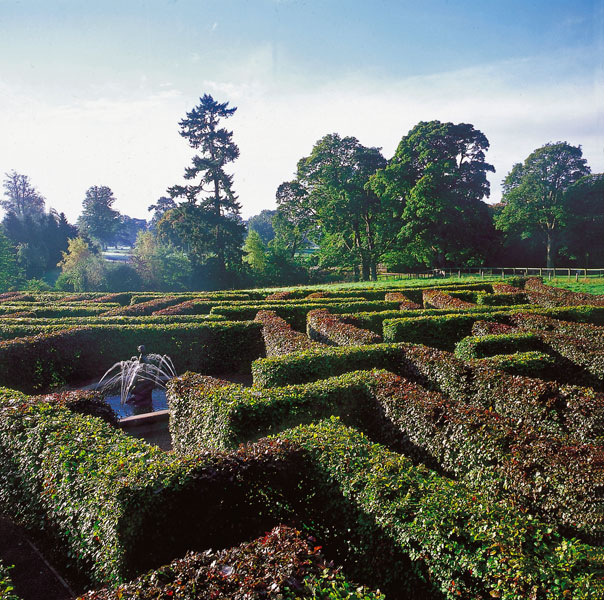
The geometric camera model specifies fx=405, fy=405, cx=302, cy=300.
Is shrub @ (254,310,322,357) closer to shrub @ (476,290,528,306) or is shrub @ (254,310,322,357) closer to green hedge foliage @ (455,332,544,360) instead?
green hedge foliage @ (455,332,544,360)

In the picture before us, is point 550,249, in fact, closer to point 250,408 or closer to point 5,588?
point 250,408

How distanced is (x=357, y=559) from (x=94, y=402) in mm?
5865

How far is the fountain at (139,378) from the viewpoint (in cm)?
1077

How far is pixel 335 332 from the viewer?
483 inches

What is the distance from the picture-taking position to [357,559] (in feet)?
15.1

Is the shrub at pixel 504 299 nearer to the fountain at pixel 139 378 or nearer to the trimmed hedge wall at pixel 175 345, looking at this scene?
the trimmed hedge wall at pixel 175 345

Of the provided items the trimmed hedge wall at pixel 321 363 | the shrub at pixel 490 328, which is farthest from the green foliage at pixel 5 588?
the shrub at pixel 490 328

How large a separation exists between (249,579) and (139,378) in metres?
9.11

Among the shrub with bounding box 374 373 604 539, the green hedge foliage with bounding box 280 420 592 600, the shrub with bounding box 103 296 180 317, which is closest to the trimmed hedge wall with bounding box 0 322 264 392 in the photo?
the shrub with bounding box 103 296 180 317

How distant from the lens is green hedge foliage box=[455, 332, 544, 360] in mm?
10328

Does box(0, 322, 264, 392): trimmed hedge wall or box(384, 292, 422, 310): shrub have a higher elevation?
box(384, 292, 422, 310): shrub

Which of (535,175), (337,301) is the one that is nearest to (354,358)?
(337,301)

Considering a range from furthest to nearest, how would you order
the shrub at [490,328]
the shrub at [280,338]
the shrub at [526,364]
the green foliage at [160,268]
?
1. the green foliage at [160,268]
2. the shrub at [490,328]
3. the shrub at [280,338]
4. the shrub at [526,364]

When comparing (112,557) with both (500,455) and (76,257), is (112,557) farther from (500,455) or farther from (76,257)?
(76,257)
